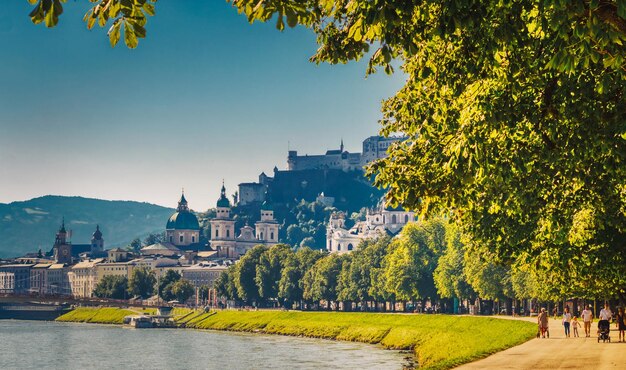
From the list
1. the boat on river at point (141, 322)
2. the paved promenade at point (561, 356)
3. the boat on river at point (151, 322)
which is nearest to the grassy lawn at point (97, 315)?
the boat on river at point (141, 322)

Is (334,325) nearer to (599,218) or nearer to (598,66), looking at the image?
(599,218)

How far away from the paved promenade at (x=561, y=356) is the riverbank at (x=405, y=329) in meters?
1.30

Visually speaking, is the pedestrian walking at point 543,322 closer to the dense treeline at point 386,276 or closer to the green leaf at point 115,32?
the dense treeline at point 386,276

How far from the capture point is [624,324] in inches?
1661

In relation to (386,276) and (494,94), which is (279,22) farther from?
(386,276)

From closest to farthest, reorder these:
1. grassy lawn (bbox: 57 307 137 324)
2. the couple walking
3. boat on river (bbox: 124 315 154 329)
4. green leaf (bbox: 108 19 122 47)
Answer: green leaf (bbox: 108 19 122 47), the couple walking, boat on river (bbox: 124 315 154 329), grassy lawn (bbox: 57 307 137 324)

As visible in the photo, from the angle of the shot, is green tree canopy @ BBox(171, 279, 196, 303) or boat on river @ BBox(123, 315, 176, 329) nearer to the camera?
boat on river @ BBox(123, 315, 176, 329)

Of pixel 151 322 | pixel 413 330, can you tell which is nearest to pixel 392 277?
pixel 413 330

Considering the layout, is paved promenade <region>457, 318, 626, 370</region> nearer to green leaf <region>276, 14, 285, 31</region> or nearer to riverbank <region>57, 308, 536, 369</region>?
riverbank <region>57, 308, 536, 369</region>

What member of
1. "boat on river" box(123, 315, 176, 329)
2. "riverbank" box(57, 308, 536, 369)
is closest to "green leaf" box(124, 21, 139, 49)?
"riverbank" box(57, 308, 536, 369)

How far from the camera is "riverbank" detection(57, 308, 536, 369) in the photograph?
54.6 metres

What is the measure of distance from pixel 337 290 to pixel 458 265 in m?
42.5

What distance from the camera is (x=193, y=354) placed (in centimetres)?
7931

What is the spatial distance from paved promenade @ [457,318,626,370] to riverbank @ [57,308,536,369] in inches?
51.2
